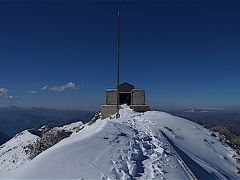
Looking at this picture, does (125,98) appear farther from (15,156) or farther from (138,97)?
(15,156)

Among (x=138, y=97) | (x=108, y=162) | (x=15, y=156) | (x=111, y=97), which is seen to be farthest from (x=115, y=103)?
(x=15, y=156)

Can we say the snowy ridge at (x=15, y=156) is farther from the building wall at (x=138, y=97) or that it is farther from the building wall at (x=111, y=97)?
the building wall at (x=138, y=97)

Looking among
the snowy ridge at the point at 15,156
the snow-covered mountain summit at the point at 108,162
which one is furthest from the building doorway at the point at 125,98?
the snowy ridge at the point at 15,156

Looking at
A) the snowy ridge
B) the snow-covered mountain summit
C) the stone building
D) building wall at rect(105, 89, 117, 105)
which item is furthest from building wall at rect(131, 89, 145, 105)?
the snowy ridge

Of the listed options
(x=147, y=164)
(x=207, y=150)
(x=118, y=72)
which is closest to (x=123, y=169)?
(x=147, y=164)

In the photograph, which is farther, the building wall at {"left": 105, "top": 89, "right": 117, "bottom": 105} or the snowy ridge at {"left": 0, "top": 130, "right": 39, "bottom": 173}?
the snowy ridge at {"left": 0, "top": 130, "right": 39, "bottom": 173}

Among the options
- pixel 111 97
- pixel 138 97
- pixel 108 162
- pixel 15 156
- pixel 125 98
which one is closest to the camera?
pixel 108 162

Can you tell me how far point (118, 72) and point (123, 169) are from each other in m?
16.8

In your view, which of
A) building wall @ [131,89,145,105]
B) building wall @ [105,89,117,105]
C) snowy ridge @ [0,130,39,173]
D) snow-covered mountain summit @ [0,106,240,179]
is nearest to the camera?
snow-covered mountain summit @ [0,106,240,179]

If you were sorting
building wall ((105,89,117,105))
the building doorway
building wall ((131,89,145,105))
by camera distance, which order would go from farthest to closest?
the building doorway < building wall ((105,89,117,105)) < building wall ((131,89,145,105))

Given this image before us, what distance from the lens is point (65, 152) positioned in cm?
744

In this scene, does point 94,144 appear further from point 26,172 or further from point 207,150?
point 207,150

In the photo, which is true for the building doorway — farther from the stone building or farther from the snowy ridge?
the snowy ridge

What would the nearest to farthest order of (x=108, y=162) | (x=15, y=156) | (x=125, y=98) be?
(x=108, y=162) < (x=125, y=98) < (x=15, y=156)
